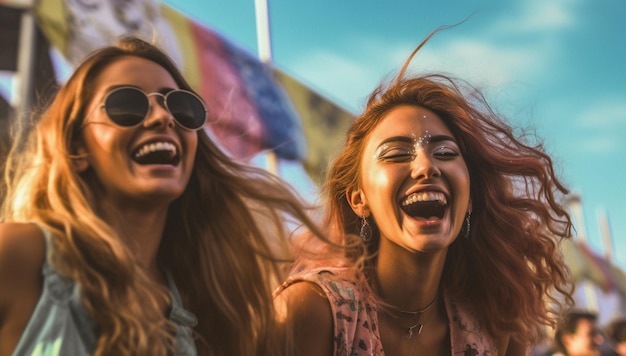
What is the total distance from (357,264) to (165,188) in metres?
Answer: 1.05

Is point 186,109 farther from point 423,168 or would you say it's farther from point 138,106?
point 423,168

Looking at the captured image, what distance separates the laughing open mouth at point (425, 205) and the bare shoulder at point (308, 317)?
460 mm

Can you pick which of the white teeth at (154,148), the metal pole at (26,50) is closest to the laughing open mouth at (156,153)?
the white teeth at (154,148)

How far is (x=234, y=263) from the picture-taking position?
8.00 ft

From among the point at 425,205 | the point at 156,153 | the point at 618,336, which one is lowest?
the point at 618,336

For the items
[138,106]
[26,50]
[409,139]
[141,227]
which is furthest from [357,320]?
[26,50]

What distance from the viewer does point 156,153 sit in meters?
2.13

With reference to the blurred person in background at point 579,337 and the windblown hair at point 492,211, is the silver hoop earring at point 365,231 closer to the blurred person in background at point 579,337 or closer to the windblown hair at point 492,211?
the windblown hair at point 492,211

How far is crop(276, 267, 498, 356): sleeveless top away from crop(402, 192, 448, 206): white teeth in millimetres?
401

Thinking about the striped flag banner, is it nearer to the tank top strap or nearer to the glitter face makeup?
the glitter face makeup

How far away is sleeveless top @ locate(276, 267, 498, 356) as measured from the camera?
274 cm

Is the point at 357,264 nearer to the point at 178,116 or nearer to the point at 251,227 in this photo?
the point at 251,227

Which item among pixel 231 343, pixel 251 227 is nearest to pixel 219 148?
pixel 251 227

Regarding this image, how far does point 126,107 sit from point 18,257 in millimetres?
520
